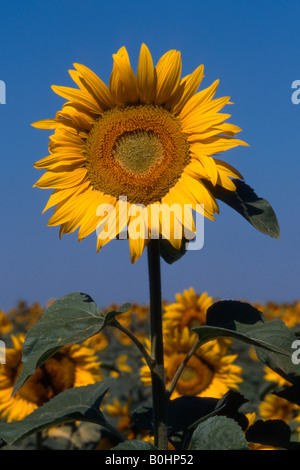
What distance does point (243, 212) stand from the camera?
2.41m

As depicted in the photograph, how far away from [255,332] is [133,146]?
89 centimetres

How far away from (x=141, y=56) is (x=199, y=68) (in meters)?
0.23

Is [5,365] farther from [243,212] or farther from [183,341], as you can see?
[243,212]

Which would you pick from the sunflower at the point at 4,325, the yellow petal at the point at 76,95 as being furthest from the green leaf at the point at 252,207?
the sunflower at the point at 4,325

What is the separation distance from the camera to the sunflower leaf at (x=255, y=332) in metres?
2.25

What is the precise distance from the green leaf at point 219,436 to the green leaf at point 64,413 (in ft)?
1.52

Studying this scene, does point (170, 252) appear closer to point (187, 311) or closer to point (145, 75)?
point (145, 75)

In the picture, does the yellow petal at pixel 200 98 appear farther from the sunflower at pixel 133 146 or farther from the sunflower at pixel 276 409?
the sunflower at pixel 276 409

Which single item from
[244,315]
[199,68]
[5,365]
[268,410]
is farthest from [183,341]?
[199,68]

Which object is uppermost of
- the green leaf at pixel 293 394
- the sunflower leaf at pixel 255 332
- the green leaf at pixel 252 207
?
the green leaf at pixel 252 207

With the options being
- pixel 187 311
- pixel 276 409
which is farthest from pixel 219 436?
pixel 187 311

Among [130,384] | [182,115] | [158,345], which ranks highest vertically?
[182,115]

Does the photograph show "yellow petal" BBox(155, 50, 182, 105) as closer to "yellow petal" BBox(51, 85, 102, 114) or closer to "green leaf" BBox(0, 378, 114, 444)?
"yellow petal" BBox(51, 85, 102, 114)

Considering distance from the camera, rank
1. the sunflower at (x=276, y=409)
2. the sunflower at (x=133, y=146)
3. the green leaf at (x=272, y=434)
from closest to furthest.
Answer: the sunflower at (x=133, y=146) → the green leaf at (x=272, y=434) → the sunflower at (x=276, y=409)
